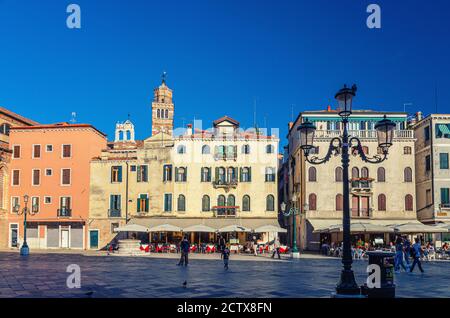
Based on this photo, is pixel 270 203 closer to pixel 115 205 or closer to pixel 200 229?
pixel 200 229

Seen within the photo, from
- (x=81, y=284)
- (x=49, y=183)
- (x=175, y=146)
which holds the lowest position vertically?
(x=81, y=284)

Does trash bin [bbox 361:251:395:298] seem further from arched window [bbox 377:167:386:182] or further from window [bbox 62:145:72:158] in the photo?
window [bbox 62:145:72:158]

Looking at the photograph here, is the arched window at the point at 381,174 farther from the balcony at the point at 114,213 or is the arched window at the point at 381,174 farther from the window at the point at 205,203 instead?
the balcony at the point at 114,213

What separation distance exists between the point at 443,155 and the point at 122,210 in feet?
87.0

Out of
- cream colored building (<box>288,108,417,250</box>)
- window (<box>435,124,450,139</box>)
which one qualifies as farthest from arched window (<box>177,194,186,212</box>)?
window (<box>435,124,450,139</box>)

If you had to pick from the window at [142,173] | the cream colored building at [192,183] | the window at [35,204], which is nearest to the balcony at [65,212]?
the cream colored building at [192,183]

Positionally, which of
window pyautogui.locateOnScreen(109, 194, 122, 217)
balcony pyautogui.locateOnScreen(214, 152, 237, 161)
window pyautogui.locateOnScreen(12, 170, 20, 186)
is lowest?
window pyautogui.locateOnScreen(109, 194, 122, 217)

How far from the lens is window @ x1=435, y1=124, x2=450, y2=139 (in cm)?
3953

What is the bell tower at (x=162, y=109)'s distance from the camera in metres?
93.8

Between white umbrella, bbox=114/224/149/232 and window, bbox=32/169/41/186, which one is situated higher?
window, bbox=32/169/41/186

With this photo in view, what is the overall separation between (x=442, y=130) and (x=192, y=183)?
20.5 meters
